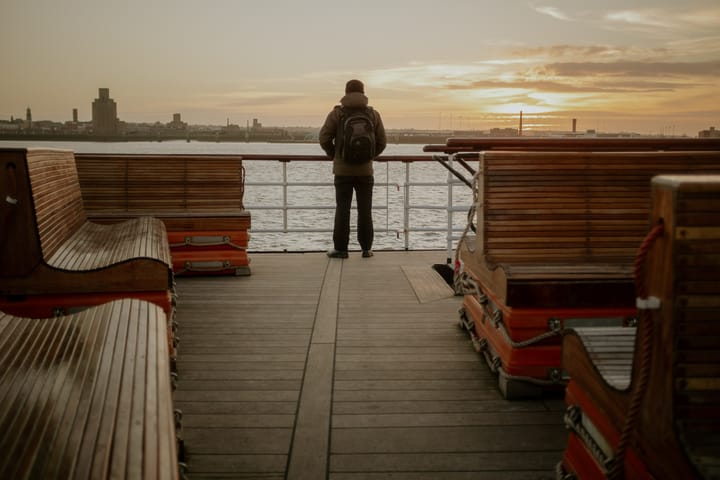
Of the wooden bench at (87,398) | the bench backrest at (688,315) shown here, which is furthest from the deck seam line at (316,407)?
the bench backrest at (688,315)

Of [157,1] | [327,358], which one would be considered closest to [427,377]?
[327,358]

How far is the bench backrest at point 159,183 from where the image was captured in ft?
20.4

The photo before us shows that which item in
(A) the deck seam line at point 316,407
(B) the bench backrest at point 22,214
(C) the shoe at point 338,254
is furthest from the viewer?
(C) the shoe at point 338,254

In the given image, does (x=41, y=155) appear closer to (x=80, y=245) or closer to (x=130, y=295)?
(x=80, y=245)

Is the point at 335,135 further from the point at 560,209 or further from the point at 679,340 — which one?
the point at 679,340

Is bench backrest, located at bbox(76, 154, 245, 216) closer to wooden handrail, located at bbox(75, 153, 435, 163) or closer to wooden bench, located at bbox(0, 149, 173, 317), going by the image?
wooden handrail, located at bbox(75, 153, 435, 163)

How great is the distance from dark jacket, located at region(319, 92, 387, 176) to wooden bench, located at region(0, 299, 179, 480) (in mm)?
4346

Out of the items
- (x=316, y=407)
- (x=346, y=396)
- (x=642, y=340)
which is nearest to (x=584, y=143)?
(x=346, y=396)

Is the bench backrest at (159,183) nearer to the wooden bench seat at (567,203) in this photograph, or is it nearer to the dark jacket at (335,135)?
the dark jacket at (335,135)

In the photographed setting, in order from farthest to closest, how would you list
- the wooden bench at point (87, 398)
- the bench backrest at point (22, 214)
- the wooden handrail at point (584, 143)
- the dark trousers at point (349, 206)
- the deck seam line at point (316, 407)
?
1. the dark trousers at point (349, 206)
2. the wooden handrail at point (584, 143)
3. the bench backrest at point (22, 214)
4. the deck seam line at point (316, 407)
5. the wooden bench at point (87, 398)

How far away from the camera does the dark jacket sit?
21.6ft

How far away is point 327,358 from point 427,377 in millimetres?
573

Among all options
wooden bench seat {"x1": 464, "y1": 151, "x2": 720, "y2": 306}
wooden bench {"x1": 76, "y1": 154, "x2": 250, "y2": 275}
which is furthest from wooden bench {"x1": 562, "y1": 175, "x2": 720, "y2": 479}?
wooden bench {"x1": 76, "y1": 154, "x2": 250, "y2": 275}

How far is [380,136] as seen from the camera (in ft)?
22.2
